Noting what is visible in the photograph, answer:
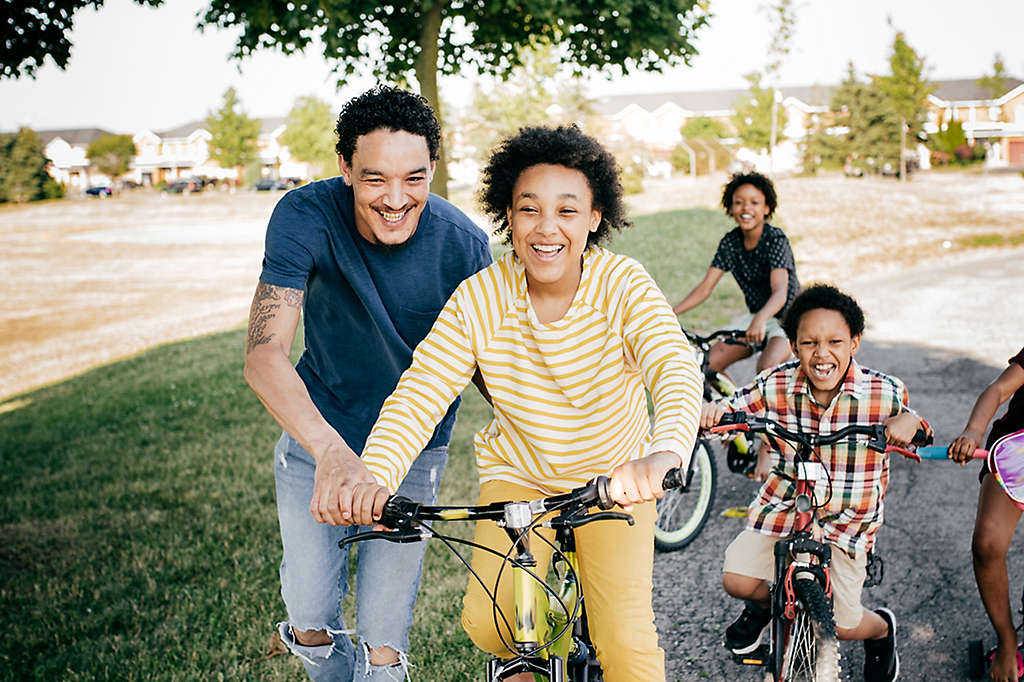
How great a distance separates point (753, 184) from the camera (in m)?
6.07

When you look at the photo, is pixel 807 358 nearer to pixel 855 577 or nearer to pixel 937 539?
pixel 855 577

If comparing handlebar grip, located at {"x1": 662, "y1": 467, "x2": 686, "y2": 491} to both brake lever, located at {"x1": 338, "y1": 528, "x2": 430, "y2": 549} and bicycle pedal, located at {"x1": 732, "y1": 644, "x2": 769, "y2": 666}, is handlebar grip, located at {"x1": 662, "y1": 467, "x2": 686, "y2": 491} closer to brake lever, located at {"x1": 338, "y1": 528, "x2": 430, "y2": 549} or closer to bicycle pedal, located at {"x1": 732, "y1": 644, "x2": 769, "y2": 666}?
brake lever, located at {"x1": 338, "y1": 528, "x2": 430, "y2": 549}

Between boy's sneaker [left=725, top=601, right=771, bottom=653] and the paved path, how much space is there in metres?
0.11

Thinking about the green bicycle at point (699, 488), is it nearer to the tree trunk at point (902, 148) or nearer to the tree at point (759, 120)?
the tree trunk at point (902, 148)

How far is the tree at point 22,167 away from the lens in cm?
5780

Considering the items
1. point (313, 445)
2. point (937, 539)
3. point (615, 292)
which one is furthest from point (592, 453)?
point (937, 539)

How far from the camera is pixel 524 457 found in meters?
2.79

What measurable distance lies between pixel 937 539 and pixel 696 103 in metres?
93.0

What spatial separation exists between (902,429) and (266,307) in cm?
239

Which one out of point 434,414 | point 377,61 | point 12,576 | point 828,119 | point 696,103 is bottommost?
point 12,576

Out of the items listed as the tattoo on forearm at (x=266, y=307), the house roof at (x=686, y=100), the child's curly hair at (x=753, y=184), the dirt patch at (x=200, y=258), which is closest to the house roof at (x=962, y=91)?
the house roof at (x=686, y=100)

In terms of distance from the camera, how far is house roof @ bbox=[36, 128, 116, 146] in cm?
9712

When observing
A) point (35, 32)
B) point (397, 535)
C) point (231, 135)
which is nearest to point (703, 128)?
point (231, 135)

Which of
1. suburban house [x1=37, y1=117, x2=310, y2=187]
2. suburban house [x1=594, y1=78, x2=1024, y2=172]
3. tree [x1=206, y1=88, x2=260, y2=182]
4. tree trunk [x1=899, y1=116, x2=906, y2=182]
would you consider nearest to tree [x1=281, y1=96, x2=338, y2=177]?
tree [x1=206, y1=88, x2=260, y2=182]
